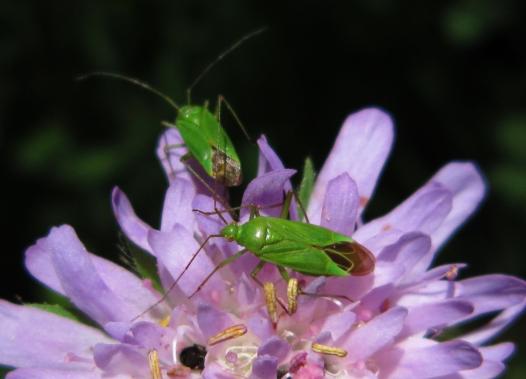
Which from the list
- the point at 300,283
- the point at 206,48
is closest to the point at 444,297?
the point at 300,283

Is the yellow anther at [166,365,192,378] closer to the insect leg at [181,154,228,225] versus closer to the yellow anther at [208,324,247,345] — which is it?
the yellow anther at [208,324,247,345]

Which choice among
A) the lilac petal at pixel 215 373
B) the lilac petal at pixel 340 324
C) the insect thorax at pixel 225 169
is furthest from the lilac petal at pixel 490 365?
the insect thorax at pixel 225 169

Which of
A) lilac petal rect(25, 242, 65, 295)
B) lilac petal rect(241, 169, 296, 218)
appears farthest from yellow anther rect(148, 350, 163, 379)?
lilac petal rect(241, 169, 296, 218)

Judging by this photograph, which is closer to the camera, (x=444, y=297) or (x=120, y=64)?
(x=444, y=297)

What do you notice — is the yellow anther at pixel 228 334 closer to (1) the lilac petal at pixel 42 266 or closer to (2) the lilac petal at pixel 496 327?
(1) the lilac petal at pixel 42 266

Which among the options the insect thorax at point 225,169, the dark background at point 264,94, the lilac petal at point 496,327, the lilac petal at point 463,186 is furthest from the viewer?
the dark background at point 264,94

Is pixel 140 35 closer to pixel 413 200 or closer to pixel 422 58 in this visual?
pixel 422 58
